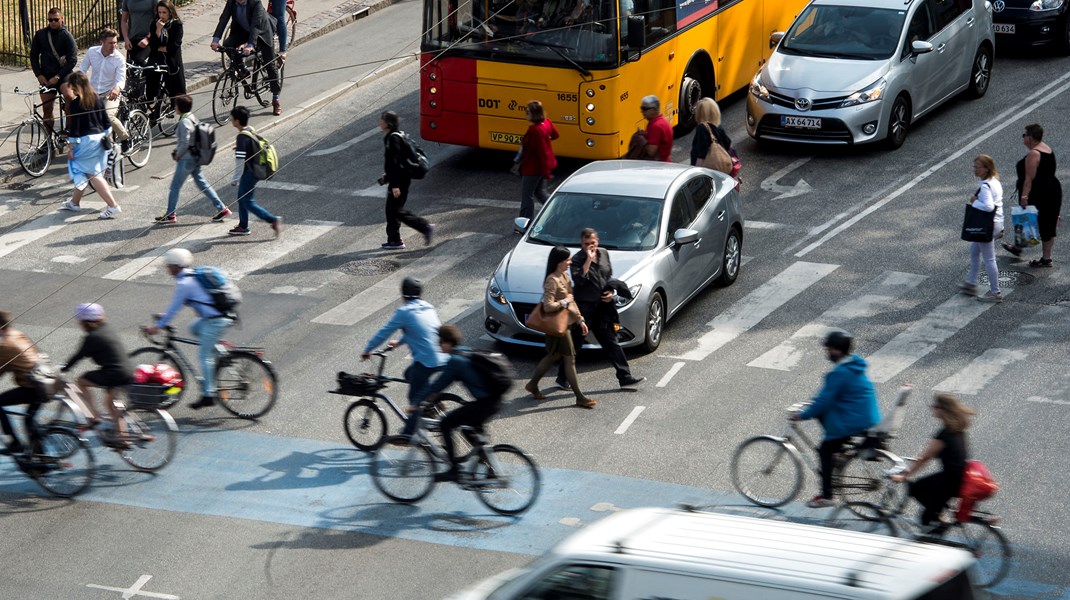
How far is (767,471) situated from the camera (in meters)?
11.0

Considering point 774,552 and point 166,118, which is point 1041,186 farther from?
point 166,118

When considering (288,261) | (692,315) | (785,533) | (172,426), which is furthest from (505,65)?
(785,533)

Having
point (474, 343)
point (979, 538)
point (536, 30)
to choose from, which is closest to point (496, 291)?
point (474, 343)

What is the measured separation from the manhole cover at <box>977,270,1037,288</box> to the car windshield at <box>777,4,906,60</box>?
16.3ft

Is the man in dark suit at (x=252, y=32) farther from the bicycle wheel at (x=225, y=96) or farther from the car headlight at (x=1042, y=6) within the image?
the car headlight at (x=1042, y=6)

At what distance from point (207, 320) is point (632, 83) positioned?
802 cm

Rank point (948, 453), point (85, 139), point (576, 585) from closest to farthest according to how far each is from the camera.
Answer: point (576, 585)
point (948, 453)
point (85, 139)

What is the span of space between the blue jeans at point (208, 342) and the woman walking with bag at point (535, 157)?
206 inches

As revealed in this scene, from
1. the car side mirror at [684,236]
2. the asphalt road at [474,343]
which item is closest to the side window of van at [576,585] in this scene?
the asphalt road at [474,343]

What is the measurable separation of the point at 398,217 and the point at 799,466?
25.0 feet

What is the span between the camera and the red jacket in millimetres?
17234

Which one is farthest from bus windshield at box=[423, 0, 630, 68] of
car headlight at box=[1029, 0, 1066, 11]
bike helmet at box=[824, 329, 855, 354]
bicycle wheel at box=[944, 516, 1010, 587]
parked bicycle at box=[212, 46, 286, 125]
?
bicycle wheel at box=[944, 516, 1010, 587]

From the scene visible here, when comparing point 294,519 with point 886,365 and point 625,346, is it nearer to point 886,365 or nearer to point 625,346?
point 625,346

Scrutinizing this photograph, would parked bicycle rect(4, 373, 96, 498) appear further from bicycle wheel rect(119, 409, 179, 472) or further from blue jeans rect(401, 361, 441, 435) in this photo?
blue jeans rect(401, 361, 441, 435)
